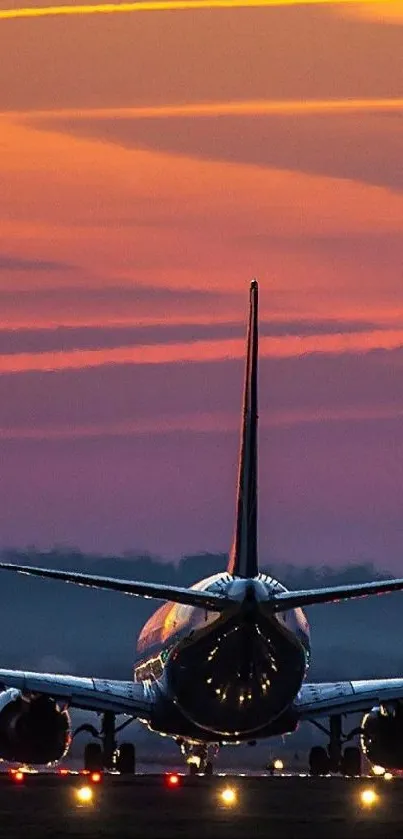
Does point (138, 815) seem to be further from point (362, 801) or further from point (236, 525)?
point (236, 525)

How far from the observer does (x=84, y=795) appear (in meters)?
55.9

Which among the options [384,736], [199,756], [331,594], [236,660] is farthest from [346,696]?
[331,594]

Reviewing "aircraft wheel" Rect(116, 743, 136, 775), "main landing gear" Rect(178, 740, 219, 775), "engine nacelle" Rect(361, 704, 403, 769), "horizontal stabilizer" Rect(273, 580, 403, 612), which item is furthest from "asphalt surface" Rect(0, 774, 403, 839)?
"aircraft wheel" Rect(116, 743, 136, 775)

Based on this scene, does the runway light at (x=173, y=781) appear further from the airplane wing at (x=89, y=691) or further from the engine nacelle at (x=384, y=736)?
the engine nacelle at (x=384, y=736)

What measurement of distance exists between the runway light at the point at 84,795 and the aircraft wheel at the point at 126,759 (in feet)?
105

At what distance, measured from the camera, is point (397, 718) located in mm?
90750

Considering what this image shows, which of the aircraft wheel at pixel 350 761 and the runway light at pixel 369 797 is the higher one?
the aircraft wheel at pixel 350 761

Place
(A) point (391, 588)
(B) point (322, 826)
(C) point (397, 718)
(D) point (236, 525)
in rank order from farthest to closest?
(C) point (397, 718) → (D) point (236, 525) → (A) point (391, 588) → (B) point (322, 826)

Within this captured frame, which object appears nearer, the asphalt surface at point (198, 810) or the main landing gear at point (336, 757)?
the asphalt surface at point (198, 810)

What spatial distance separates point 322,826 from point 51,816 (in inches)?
203

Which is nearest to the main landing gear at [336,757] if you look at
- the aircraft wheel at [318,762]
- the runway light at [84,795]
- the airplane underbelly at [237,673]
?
the aircraft wheel at [318,762]

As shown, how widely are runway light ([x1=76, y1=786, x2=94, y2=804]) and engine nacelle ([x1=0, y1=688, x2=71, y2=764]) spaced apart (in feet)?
80.9

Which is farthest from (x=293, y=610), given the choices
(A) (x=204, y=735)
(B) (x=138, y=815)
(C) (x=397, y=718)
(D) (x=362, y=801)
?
(B) (x=138, y=815)

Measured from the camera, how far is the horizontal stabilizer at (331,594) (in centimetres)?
6588
